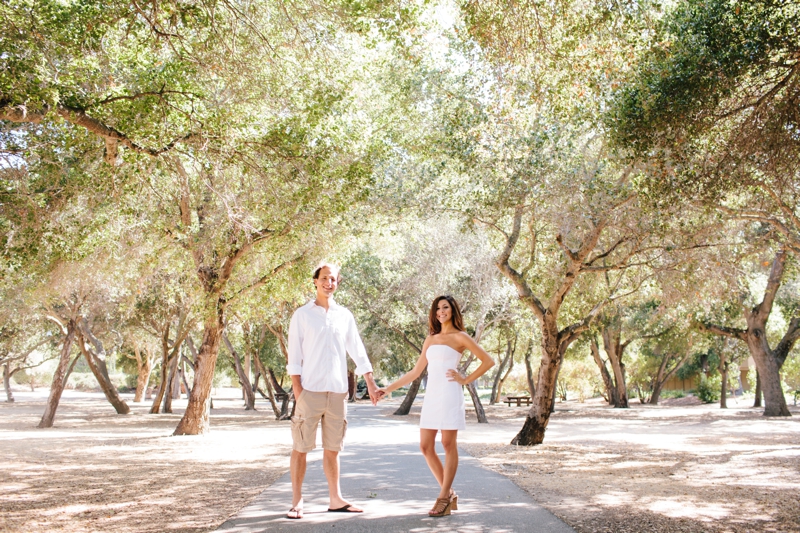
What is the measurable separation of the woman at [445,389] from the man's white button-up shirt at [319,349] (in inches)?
19.2

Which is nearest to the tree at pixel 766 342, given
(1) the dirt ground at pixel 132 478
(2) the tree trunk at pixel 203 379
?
(1) the dirt ground at pixel 132 478

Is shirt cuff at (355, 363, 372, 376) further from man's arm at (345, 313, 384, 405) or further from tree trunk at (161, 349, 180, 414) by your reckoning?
tree trunk at (161, 349, 180, 414)

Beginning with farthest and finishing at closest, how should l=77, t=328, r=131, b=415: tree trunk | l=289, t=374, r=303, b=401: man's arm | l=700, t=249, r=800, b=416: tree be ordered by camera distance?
l=700, t=249, r=800, b=416: tree < l=77, t=328, r=131, b=415: tree trunk < l=289, t=374, r=303, b=401: man's arm

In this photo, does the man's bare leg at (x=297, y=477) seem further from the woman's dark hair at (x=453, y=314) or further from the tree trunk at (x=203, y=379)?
the tree trunk at (x=203, y=379)

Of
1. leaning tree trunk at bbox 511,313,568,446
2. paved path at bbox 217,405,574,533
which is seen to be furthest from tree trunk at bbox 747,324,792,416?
paved path at bbox 217,405,574,533

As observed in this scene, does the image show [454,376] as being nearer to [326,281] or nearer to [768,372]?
[326,281]

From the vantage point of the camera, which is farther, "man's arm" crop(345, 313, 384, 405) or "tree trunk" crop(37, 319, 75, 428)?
"tree trunk" crop(37, 319, 75, 428)

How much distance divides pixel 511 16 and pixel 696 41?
2.28m

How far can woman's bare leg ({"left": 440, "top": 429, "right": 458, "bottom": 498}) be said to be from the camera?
5734 mm

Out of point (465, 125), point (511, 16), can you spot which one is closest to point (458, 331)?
point (511, 16)

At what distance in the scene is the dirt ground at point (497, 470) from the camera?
5953 mm

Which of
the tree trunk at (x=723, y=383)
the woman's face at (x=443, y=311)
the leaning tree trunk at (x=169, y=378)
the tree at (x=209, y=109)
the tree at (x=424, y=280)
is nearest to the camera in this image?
the woman's face at (x=443, y=311)

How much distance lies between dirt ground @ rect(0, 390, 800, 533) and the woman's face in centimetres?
194

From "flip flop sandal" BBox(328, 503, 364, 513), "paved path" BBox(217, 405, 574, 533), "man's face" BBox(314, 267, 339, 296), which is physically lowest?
"paved path" BBox(217, 405, 574, 533)
